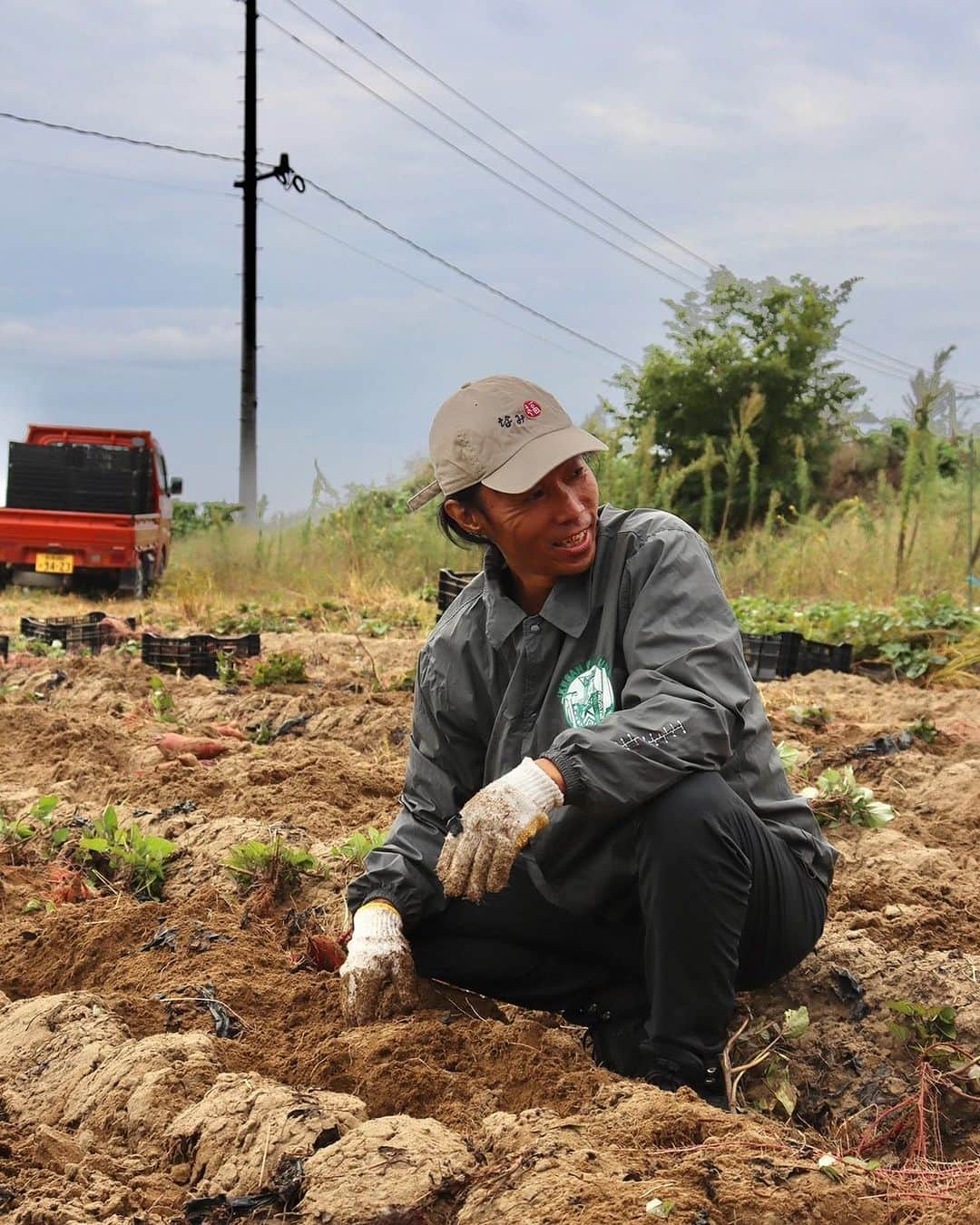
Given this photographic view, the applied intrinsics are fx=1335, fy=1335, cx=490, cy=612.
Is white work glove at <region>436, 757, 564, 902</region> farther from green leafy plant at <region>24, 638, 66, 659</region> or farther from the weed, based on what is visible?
green leafy plant at <region>24, 638, 66, 659</region>

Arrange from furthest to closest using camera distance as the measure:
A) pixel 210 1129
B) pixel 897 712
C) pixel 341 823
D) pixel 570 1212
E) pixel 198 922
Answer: pixel 897 712 < pixel 341 823 < pixel 198 922 < pixel 210 1129 < pixel 570 1212

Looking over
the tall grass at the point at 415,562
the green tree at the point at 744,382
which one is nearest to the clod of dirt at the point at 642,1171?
the tall grass at the point at 415,562

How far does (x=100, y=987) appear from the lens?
330 centimetres

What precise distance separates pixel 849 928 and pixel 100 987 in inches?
75.2

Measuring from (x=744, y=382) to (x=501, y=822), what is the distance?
18750 millimetres

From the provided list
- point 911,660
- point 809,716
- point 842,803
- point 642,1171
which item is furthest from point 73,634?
point 642,1171

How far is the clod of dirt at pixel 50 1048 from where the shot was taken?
2656 millimetres

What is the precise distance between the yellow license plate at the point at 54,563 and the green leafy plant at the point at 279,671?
25.3 feet

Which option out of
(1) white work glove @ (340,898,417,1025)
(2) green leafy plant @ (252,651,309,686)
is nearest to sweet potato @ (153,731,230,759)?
(2) green leafy plant @ (252,651,309,686)

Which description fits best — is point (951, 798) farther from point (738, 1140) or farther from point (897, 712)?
point (738, 1140)

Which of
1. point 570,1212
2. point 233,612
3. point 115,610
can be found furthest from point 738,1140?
point 115,610

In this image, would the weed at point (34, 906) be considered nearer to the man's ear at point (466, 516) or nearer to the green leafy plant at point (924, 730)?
the man's ear at point (466, 516)

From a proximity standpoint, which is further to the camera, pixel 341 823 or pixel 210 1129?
pixel 341 823

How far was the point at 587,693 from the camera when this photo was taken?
9.43 ft
